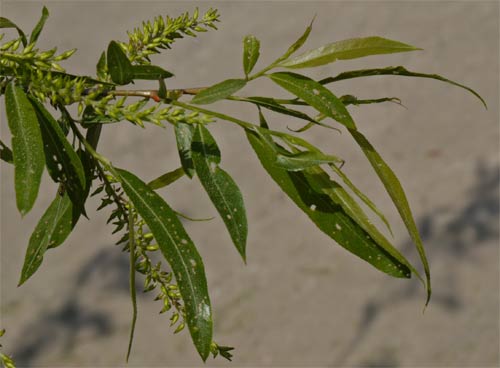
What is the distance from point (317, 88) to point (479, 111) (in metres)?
3.76

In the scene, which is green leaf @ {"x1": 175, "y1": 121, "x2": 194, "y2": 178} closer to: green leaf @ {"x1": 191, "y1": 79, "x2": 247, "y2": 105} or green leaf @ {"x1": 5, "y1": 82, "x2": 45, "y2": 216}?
green leaf @ {"x1": 191, "y1": 79, "x2": 247, "y2": 105}

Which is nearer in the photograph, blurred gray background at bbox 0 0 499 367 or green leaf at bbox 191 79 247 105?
green leaf at bbox 191 79 247 105

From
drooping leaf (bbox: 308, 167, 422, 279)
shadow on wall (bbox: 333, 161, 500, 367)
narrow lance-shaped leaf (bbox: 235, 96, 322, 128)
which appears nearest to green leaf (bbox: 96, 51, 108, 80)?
narrow lance-shaped leaf (bbox: 235, 96, 322, 128)

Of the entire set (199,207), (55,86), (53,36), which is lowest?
(55,86)

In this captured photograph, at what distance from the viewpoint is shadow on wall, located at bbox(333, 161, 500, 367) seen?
3.61m

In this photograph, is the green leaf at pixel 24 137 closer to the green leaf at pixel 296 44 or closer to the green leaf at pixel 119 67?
the green leaf at pixel 119 67

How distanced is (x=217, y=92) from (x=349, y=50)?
169mm

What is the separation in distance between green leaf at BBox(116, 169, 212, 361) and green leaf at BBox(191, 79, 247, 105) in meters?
0.11

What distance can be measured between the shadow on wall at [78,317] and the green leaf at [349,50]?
2.89 metres

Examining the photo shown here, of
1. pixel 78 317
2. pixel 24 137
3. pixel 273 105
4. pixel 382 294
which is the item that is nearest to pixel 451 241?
pixel 382 294

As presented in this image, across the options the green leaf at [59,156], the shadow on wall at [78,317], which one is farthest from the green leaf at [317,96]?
the shadow on wall at [78,317]

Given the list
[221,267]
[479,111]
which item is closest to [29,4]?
[221,267]

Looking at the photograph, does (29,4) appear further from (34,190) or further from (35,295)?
(34,190)

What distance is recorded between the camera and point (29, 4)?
5.20 meters
